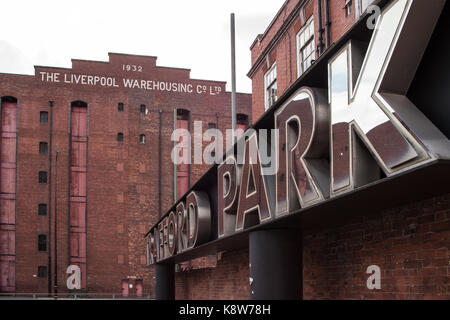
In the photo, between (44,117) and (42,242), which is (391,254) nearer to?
(42,242)

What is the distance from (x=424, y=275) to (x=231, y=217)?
4.29 m

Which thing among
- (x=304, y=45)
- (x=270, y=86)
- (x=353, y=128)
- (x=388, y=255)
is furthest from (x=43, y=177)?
(x=353, y=128)

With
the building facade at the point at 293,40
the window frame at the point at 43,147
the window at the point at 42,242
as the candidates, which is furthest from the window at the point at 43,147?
the building facade at the point at 293,40

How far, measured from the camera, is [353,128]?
4918mm

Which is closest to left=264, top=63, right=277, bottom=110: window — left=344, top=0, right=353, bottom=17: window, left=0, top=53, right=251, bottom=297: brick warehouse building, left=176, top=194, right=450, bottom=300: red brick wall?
left=344, top=0, right=353, bottom=17: window

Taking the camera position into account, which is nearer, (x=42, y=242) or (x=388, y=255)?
(x=388, y=255)

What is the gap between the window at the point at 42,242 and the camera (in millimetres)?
48656

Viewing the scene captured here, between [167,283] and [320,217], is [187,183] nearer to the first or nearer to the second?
[167,283]

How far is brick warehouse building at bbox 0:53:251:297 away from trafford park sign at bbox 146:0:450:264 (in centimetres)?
4235

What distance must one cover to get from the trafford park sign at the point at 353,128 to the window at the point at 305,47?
958 cm

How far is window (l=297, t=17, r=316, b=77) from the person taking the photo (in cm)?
1696

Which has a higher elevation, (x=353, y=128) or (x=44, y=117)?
(x=44, y=117)

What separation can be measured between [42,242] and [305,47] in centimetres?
3717

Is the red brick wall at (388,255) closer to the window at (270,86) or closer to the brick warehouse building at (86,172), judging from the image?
the window at (270,86)
